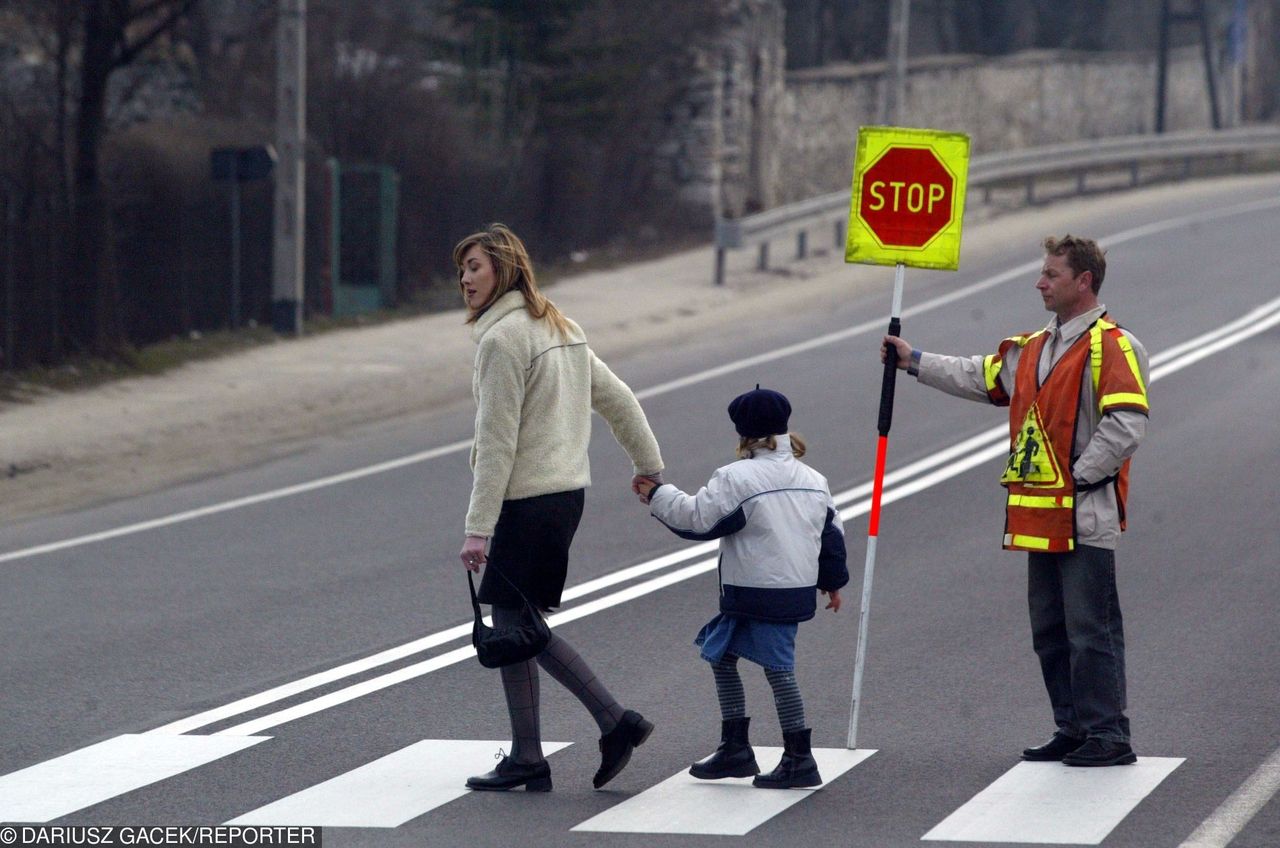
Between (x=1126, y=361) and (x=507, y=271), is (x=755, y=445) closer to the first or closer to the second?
(x=507, y=271)

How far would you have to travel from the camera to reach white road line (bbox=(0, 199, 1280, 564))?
11.4 meters

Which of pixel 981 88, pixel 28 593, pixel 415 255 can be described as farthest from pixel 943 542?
pixel 981 88

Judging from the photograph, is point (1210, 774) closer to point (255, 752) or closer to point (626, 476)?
point (255, 752)

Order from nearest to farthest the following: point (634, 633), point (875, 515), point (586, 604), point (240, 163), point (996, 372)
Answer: point (996, 372) → point (875, 515) → point (634, 633) → point (586, 604) → point (240, 163)

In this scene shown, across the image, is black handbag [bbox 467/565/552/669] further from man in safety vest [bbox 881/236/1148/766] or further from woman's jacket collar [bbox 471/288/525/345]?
man in safety vest [bbox 881/236/1148/766]

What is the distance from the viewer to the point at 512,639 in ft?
20.1

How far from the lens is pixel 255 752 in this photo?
6785 mm

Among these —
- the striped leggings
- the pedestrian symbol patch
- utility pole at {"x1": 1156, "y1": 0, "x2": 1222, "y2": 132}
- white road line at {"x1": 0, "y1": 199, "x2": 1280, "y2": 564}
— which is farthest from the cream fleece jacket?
utility pole at {"x1": 1156, "y1": 0, "x2": 1222, "y2": 132}

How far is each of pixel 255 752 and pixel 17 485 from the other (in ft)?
23.6

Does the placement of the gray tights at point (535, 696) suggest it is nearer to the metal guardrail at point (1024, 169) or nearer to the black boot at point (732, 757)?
the black boot at point (732, 757)

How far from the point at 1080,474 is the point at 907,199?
1.48 m

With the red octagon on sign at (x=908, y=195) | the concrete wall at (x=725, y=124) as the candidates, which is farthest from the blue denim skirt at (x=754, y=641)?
the concrete wall at (x=725, y=124)

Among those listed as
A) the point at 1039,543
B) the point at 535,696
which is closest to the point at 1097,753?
the point at 1039,543

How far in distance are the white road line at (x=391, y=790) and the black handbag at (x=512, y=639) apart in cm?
53
